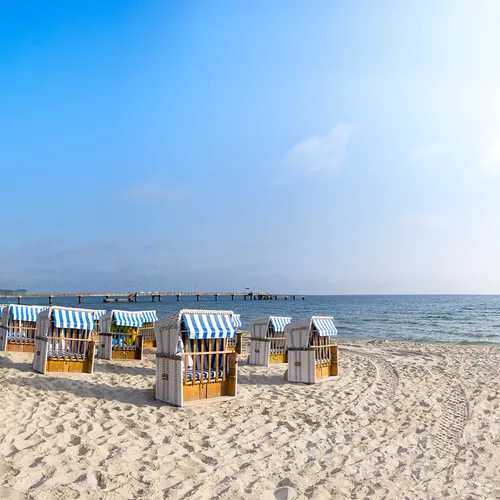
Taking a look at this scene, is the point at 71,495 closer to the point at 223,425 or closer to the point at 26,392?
the point at 223,425

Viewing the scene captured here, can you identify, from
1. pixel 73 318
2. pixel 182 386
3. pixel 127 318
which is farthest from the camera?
pixel 127 318

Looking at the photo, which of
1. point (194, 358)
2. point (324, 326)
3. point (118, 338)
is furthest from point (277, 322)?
point (194, 358)

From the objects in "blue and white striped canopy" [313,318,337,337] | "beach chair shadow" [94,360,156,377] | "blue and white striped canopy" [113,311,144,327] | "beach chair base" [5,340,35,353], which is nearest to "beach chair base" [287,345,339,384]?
"blue and white striped canopy" [313,318,337,337]

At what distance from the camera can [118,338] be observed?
15773 millimetres

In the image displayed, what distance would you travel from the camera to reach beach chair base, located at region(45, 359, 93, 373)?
1169 cm

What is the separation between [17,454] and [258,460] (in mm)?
3136

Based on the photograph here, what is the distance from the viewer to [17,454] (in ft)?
18.2

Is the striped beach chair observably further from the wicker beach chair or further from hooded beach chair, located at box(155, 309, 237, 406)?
hooded beach chair, located at box(155, 309, 237, 406)

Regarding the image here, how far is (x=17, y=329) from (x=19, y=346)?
2.08ft

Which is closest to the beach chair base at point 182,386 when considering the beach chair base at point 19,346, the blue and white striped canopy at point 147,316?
the blue and white striped canopy at point 147,316

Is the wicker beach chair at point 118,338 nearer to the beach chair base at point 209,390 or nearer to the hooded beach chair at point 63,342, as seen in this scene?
the hooded beach chair at point 63,342

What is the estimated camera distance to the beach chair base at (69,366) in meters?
11.7

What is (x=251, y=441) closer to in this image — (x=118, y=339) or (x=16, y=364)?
(x=16, y=364)

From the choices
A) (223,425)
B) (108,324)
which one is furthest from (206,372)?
(108,324)
